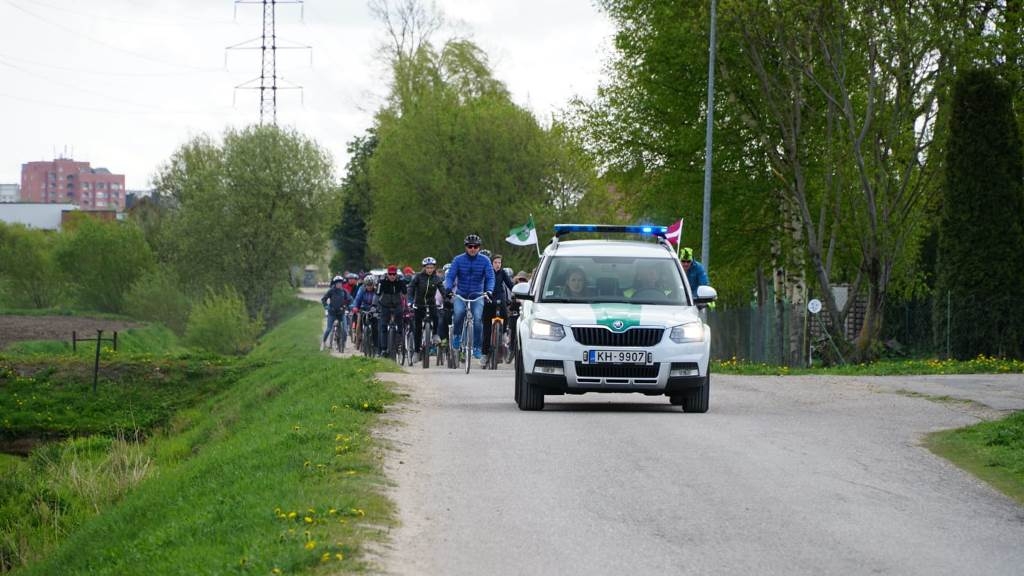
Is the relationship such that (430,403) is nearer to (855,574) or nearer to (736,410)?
(736,410)

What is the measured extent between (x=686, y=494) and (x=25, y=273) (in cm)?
9447

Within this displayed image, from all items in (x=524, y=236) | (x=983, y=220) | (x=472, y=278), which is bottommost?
(x=472, y=278)

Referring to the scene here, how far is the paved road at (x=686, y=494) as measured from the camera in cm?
898

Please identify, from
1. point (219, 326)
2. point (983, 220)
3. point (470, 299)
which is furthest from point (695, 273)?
point (219, 326)

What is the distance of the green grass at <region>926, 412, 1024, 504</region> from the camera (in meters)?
12.6

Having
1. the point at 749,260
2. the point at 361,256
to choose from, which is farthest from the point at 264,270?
the point at 749,260

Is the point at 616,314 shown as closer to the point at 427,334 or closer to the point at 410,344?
the point at 427,334

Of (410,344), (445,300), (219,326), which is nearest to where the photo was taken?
(445,300)

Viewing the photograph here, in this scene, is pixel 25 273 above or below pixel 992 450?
above

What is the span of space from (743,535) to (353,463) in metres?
3.65

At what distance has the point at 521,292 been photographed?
17.5 m

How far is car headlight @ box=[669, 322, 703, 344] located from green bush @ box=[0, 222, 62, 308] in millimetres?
86787

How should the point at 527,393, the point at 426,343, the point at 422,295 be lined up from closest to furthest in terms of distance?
1. the point at 527,393
2. the point at 426,343
3. the point at 422,295

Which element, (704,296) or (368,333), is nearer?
(704,296)
